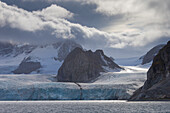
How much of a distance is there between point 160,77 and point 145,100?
14231 millimetres

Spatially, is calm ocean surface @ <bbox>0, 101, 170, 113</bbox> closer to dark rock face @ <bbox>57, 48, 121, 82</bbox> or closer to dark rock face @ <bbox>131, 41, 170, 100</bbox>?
dark rock face @ <bbox>131, 41, 170, 100</bbox>

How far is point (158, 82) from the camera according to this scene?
88688 mm

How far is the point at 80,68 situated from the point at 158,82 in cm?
6985

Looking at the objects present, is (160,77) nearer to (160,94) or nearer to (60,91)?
(160,94)

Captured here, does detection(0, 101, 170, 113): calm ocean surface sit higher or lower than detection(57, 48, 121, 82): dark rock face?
lower

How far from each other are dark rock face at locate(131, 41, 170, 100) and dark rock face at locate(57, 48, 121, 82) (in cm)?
5335

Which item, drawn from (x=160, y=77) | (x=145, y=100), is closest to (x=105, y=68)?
(x=160, y=77)

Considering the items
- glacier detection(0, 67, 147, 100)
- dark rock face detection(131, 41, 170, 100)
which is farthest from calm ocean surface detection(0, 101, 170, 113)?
glacier detection(0, 67, 147, 100)

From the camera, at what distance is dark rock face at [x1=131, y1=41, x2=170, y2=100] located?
7700 cm

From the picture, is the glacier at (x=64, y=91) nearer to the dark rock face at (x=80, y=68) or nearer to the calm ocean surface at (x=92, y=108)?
the calm ocean surface at (x=92, y=108)

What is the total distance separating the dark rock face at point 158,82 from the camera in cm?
7700

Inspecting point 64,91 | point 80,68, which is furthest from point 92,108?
point 80,68

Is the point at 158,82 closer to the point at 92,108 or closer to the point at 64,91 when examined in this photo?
the point at 64,91

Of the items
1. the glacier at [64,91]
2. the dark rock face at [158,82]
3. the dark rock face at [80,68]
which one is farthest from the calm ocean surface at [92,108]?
the dark rock face at [80,68]
